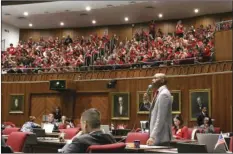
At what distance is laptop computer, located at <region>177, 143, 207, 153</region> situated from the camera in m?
3.56

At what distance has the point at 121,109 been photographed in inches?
583

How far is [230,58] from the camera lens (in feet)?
38.9

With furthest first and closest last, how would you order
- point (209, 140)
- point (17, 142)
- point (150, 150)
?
point (17, 142)
point (150, 150)
point (209, 140)

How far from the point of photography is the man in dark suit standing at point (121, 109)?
14.7 metres

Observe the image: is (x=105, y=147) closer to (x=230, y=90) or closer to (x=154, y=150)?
(x=154, y=150)

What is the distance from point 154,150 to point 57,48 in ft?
46.0

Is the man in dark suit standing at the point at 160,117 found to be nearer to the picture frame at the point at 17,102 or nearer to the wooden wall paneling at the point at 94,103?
the wooden wall paneling at the point at 94,103

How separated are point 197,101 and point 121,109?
10.6 ft

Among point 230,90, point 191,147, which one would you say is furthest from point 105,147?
point 230,90

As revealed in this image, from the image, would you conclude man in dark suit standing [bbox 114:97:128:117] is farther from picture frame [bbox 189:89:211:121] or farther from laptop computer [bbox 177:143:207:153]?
laptop computer [bbox 177:143:207:153]

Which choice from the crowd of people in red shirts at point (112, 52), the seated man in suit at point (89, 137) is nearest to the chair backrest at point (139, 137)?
the seated man in suit at point (89, 137)

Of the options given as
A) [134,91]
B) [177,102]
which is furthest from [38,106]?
[177,102]

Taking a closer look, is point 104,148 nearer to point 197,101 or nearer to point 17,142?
point 17,142

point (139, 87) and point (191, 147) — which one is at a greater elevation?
point (139, 87)
